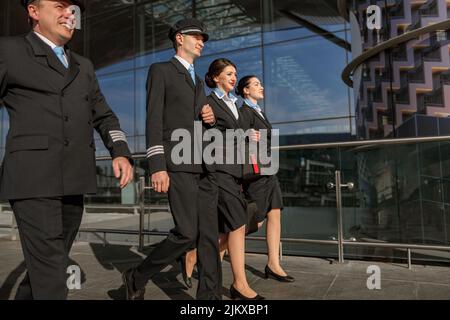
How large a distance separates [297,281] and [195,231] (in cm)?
126

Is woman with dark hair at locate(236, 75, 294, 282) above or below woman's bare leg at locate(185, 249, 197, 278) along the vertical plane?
above

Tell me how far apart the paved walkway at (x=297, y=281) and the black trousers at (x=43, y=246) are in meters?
1.15

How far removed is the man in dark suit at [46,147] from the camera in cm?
162

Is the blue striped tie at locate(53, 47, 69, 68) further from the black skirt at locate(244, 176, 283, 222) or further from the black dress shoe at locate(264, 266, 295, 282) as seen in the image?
the black dress shoe at locate(264, 266, 295, 282)

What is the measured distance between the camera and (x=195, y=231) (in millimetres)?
2234

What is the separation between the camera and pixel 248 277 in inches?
129

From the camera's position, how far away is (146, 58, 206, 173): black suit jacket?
220 centimetres

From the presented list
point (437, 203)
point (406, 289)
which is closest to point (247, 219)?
point (406, 289)

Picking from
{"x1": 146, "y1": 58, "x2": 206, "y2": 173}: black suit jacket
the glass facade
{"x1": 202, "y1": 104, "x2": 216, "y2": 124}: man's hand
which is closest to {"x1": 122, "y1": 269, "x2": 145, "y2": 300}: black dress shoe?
{"x1": 146, "y1": 58, "x2": 206, "y2": 173}: black suit jacket

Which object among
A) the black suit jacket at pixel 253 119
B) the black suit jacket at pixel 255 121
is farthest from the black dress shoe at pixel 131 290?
the black suit jacket at pixel 253 119

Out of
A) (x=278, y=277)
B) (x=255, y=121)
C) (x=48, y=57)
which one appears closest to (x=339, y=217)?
(x=278, y=277)

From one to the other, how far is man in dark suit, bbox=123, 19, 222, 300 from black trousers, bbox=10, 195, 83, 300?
61 centimetres

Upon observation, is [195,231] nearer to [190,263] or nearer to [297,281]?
[190,263]
